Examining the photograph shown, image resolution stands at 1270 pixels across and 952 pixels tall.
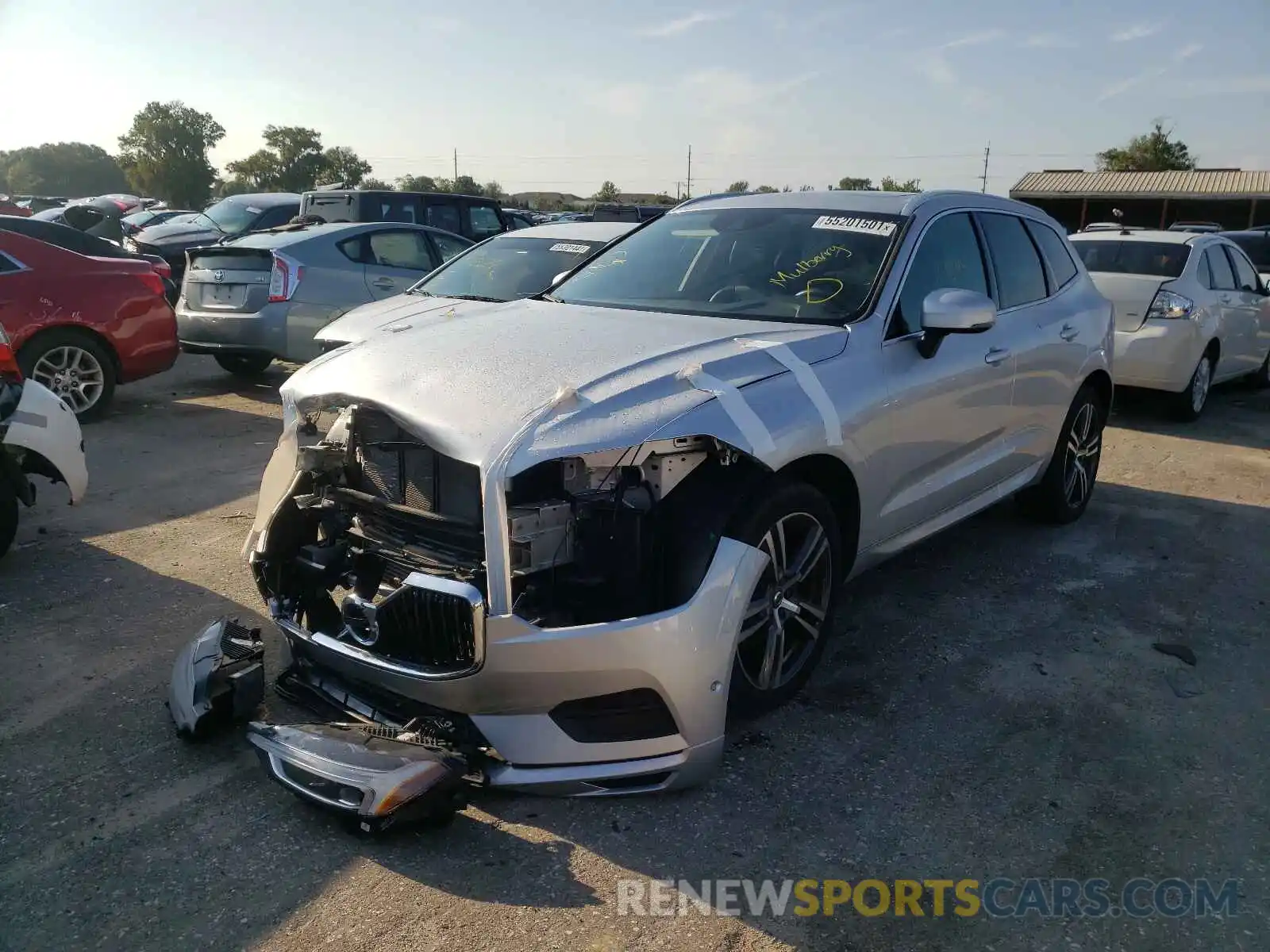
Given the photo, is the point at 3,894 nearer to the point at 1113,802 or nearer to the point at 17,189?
the point at 1113,802

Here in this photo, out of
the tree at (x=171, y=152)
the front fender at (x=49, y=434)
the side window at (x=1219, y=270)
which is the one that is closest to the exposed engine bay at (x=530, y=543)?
the front fender at (x=49, y=434)

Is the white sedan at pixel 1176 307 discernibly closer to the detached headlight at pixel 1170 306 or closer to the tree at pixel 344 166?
the detached headlight at pixel 1170 306

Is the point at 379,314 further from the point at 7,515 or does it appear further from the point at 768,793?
the point at 768,793

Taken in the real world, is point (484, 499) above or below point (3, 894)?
above

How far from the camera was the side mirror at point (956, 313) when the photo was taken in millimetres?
3955

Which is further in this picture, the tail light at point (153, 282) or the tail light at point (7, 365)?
the tail light at point (153, 282)

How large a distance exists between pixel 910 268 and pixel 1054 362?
5.02 ft

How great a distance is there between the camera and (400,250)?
9953mm

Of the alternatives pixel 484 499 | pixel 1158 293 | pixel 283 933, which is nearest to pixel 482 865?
pixel 283 933

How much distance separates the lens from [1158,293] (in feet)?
29.6

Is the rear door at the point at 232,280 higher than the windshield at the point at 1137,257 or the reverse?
the reverse

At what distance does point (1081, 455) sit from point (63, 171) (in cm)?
8784

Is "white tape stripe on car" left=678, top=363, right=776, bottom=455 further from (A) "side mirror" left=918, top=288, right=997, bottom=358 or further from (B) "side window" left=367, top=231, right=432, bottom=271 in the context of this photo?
(B) "side window" left=367, top=231, right=432, bottom=271

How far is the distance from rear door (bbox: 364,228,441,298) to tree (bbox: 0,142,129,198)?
2931 inches
